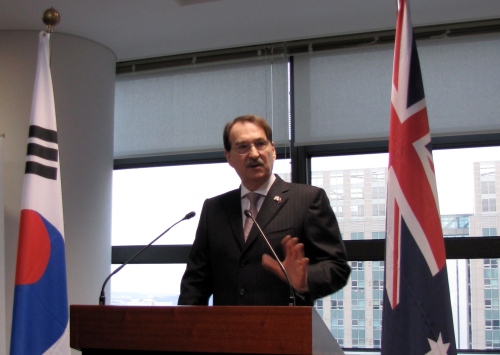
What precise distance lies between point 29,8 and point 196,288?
8.09ft

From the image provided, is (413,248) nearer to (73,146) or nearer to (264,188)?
(264,188)

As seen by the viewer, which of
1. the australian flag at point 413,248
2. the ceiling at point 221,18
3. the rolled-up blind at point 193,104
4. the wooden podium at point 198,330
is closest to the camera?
the wooden podium at point 198,330

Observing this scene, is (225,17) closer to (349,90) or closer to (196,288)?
(349,90)

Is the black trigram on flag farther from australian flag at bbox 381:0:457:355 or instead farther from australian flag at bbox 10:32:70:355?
australian flag at bbox 381:0:457:355

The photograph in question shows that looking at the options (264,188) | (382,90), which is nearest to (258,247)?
(264,188)

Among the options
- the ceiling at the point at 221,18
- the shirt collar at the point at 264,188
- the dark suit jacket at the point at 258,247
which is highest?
the ceiling at the point at 221,18

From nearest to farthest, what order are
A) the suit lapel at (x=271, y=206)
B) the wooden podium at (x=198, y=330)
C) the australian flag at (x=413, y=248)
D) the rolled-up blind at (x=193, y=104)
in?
the wooden podium at (x=198, y=330), the australian flag at (x=413, y=248), the suit lapel at (x=271, y=206), the rolled-up blind at (x=193, y=104)

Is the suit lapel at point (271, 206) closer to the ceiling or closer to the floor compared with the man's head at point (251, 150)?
closer to the floor

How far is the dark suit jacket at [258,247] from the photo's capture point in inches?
101

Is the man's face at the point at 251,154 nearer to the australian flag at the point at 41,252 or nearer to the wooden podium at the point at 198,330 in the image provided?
the australian flag at the point at 41,252

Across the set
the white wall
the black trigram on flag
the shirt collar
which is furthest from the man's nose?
the white wall

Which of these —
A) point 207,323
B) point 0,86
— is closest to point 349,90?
point 0,86

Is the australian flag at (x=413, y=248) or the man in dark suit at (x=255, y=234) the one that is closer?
the australian flag at (x=413, y=248)

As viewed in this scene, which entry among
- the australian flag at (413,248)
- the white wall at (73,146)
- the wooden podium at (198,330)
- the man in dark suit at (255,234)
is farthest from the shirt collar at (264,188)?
the white wall at (73,146)
